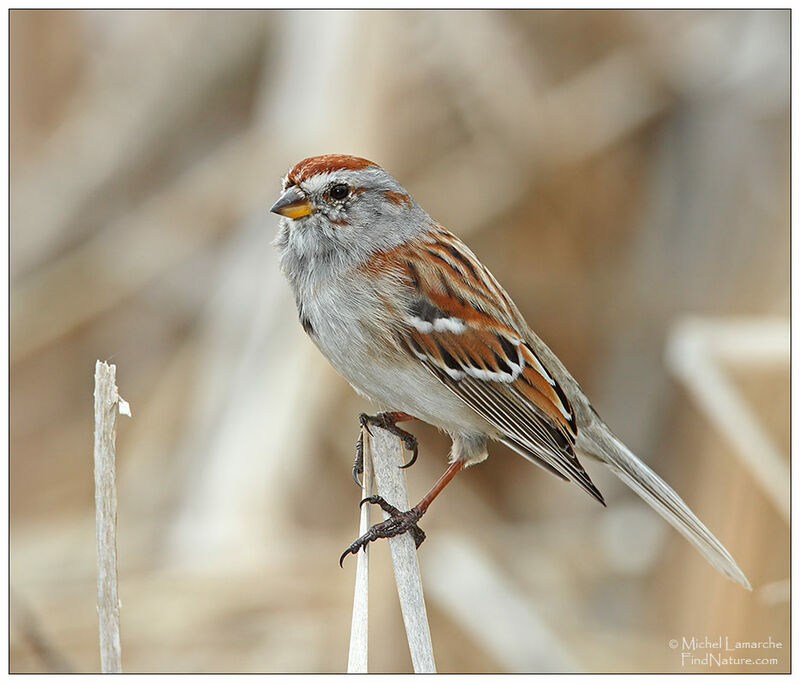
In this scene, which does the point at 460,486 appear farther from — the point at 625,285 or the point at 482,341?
the point at 482,341

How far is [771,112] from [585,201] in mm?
823

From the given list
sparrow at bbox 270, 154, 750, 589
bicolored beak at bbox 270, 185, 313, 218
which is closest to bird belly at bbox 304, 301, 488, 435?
sparrow at bbox 270, 154, 750, 589

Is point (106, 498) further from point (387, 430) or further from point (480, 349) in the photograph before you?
point (480, 349)

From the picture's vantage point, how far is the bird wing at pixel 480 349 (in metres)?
2.44

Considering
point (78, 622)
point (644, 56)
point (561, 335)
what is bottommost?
point (78, 622)

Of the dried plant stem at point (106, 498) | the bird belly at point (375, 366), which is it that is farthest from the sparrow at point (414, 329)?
the dried plant stem at point (106, 498)

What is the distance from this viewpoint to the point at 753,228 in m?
3.86

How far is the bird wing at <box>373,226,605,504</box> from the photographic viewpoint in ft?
7.99

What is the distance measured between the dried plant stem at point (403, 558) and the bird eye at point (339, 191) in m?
0.60

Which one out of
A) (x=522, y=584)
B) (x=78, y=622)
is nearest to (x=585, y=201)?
(x=522, y=584)

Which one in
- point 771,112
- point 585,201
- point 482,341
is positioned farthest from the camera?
point 585,201

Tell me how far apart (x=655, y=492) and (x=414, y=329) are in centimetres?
80

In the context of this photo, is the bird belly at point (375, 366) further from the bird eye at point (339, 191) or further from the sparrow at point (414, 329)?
the bird eye at point (339, 191)

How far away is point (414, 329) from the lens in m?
2.43
